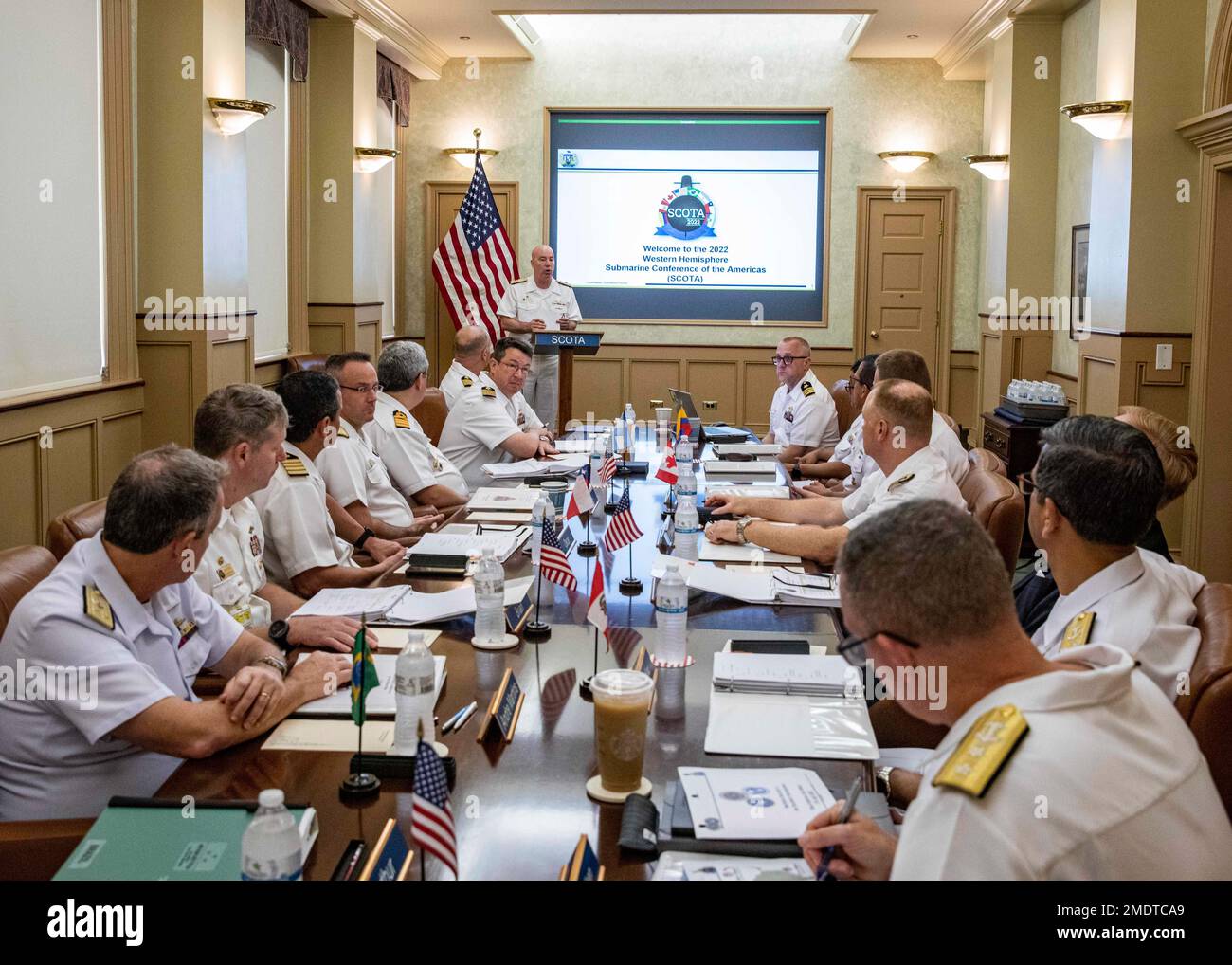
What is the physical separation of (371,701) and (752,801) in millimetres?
742

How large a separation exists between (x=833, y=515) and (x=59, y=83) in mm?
3795

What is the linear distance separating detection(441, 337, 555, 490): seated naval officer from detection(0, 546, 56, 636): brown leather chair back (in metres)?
2.98

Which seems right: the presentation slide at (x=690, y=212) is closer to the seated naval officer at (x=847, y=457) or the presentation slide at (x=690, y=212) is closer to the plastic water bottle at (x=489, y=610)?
the seated naval officer at (x=847, y=457)

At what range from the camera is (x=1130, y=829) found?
121 centimetres

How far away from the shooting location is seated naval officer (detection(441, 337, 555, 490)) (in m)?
5.35

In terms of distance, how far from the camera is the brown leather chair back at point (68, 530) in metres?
2.61

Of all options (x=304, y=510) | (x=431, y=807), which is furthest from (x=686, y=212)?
(x=431, y=807)

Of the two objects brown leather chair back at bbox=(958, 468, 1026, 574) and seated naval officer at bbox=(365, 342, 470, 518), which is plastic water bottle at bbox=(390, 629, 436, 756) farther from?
seated naval officer at bbox=(365, 342, 470, 518)

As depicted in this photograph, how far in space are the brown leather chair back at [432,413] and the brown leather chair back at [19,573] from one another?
350cm

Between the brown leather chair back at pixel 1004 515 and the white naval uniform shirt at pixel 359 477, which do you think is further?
the white naval uniform shirt at pixel 359 477

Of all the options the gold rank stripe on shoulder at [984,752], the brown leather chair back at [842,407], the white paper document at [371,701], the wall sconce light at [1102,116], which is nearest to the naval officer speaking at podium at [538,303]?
the brown leather chair back at [842,407]

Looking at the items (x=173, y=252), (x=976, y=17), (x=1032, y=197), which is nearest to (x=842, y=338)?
(x=1032, y=197)

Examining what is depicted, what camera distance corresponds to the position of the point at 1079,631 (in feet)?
6.65

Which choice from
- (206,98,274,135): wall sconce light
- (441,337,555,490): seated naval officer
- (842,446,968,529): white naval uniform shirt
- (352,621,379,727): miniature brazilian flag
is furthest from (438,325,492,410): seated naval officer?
(352,621,379,727): miniature brazilian flag
